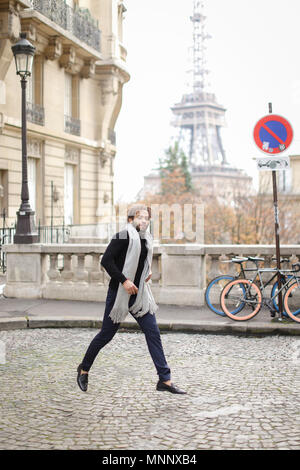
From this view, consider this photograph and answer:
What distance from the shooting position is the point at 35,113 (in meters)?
21.5

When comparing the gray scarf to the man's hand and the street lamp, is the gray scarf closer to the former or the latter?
the man's hand

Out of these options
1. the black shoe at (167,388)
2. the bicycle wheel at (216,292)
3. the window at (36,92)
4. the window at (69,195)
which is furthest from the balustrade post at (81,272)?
the window at (69,195)

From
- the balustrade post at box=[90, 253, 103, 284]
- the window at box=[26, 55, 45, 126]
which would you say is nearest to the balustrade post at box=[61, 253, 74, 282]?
the balustrade post at box=[90, 253, 103, 284]

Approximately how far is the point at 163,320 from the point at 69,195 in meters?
17.1

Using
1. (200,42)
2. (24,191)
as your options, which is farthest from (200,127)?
(24,191)

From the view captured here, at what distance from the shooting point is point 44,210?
878 inches

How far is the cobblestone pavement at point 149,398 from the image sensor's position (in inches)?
163

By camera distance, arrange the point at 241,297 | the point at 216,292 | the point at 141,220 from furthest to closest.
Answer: the point at 216,292 < the point at 241,297 < the point at 141,220

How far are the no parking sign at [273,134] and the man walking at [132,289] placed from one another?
398cm

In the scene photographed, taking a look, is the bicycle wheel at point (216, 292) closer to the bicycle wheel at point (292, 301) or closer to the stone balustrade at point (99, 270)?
the stone balustrade at point (99, 270)

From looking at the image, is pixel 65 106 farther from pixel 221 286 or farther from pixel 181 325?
pixel 181 325

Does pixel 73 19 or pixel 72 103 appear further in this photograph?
pixel 72 103

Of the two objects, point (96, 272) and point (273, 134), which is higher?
point (273, 134)
